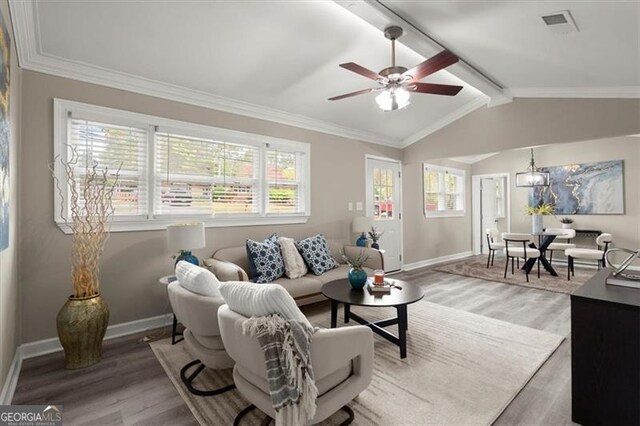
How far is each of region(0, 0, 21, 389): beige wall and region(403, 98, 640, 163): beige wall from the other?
5.45m

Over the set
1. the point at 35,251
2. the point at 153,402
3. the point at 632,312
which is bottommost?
the point at 153,402

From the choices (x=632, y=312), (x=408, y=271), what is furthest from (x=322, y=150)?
(x=632, y=312)

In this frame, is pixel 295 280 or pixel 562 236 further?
pixel 562 236

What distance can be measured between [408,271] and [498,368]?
12.0 feet

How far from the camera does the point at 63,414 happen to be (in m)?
1.91

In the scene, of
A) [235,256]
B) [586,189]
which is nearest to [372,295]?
[235,256]

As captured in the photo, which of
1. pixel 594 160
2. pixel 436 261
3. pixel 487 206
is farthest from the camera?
pixel 487 206

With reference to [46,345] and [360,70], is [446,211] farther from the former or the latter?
[46,345]

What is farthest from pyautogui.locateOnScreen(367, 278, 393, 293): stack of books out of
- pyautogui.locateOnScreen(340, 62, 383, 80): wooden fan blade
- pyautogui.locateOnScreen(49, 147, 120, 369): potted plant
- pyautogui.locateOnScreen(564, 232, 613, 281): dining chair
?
pyautogui.locateOnScreen(564, 232, 613, 281): dining chair

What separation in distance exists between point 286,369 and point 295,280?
81.0 inches

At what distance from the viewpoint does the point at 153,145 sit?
3326 mm

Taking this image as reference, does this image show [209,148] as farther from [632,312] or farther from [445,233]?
[445,233]

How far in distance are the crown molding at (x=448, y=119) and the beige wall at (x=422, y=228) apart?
1.85ft

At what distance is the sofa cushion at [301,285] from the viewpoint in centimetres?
335
